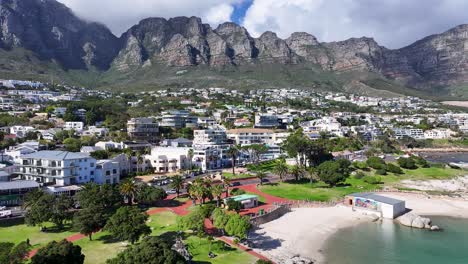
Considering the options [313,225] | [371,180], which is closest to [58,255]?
[313,225]

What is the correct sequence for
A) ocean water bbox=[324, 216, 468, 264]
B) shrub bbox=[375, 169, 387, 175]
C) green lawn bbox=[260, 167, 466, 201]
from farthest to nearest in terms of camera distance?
shrub bbox=[375, 169, 387, 175] → green lawn bbox=[260, 167, 466, 201] → ocean water bbox=[324, 216, 468, 264]

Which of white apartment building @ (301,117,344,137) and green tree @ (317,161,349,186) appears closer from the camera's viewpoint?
green tree @ (317,161,349,186)

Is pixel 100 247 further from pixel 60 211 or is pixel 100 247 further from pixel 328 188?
pixel 328 188

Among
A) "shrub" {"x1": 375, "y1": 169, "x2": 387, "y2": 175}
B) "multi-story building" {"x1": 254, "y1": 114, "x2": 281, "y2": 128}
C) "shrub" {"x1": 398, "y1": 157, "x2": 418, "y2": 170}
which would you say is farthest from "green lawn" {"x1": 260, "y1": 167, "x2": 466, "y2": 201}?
"multi-story building" {"x1": 254, "y1": 114, "x2": 281, "y2": 128}

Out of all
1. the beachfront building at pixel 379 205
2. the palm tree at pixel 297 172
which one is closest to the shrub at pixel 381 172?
the palm tree at pixel 297 172

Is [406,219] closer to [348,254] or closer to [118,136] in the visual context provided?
[348,254]

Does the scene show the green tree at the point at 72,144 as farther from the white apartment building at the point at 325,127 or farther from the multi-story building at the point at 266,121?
the white apartment building at the point at 325,127

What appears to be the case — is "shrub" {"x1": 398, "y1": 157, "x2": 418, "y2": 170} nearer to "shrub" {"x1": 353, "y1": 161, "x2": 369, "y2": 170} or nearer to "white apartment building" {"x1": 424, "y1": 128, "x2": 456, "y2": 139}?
"shrub" {"x1": 353, "y1": 161, "x2": 369, "y2": 170}

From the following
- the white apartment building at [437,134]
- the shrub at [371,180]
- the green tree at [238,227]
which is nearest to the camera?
the green tree at [238,227]
